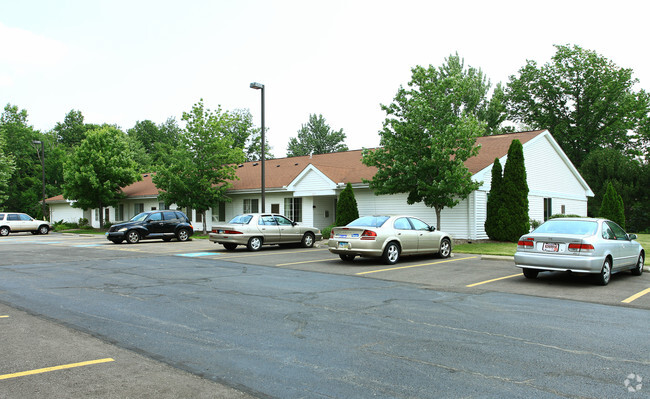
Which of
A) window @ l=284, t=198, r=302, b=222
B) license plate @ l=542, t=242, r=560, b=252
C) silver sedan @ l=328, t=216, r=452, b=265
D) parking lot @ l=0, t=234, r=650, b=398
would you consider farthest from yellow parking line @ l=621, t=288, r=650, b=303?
window @ l=284, t=198, r=302, b=222

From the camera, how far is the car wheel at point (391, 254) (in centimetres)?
1434

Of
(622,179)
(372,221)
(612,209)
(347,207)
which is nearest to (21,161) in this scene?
(347,207)

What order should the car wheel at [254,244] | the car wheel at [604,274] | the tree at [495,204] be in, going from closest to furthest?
the car wheel at [604,274] < the car wheel at [254,244] < the tree at [495,204]

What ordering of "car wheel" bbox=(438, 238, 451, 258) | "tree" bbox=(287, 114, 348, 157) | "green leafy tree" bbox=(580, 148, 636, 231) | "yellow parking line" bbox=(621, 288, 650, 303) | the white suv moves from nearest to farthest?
"yellow parking line" bbox=(621, 288, 650, 303), "car wheel" bbox=(438, 238, 451, 258), the white suv, "green leafy tree" bbox=(580, 148, 636, 231), "tree" bbox=(287, 114, 348, 157)

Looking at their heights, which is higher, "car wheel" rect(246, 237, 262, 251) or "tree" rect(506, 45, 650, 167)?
"tree" rect(506, 45, 650, 167)

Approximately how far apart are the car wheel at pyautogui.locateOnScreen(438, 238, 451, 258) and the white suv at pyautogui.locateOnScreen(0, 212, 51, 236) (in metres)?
32.1

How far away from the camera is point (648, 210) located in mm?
39719

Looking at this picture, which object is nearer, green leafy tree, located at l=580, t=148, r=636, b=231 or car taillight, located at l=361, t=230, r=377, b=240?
car taillight, located at l=361, t=230, r=377, b=240

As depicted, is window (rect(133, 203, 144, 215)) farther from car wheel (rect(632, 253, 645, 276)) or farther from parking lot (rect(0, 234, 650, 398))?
car wheel (rect(632, 253, 645, 276))

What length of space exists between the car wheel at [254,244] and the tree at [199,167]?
13572 millimetres

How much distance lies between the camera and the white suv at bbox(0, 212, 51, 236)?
35250mm

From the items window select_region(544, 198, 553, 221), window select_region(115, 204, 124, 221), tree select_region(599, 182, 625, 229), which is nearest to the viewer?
tree select_region(599, 182, 625, 229)

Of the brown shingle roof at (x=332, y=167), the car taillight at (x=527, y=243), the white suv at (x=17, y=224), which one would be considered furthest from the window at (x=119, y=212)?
the car taillight at (x=527, y=243)

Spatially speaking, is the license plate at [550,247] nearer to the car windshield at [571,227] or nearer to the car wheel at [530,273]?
the car windshield at [571,227]
